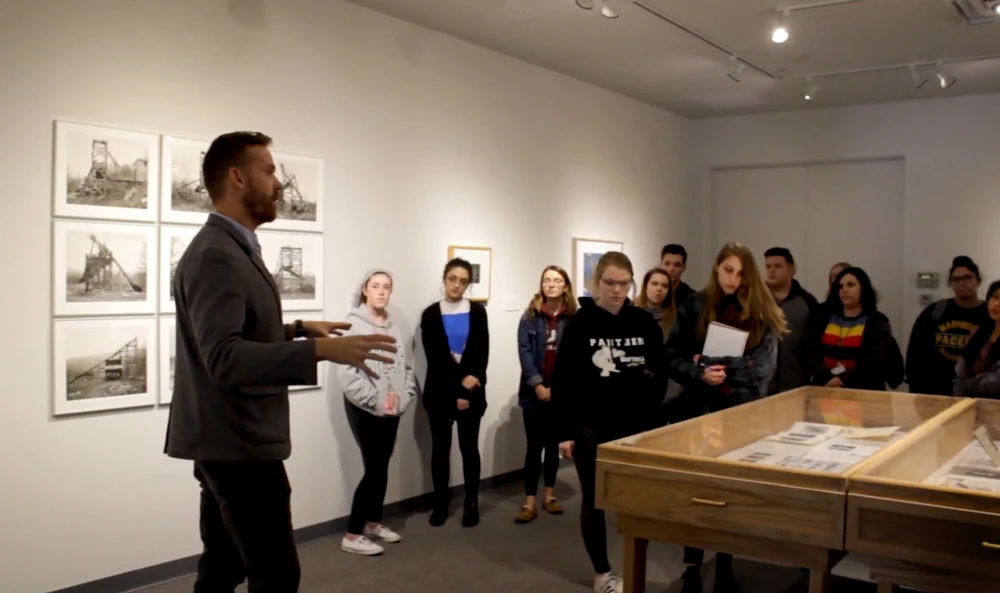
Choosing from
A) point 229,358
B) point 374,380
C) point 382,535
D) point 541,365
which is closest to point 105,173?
point 374,380

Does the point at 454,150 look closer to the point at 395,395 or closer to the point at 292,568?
the point at 395,395

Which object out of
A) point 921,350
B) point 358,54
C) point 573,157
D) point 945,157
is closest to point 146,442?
point 358,54

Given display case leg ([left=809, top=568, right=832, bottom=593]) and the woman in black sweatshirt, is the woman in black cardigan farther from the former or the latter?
display case leg ([left=809, top=568, right=832, bottom=593])

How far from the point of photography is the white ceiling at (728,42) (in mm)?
4848

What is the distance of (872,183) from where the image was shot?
7.56 meters

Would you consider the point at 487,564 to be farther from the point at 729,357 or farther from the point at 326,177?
the point at 326,177

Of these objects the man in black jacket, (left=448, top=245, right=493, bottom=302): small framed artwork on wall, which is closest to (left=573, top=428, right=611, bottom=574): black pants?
the man in black jacket

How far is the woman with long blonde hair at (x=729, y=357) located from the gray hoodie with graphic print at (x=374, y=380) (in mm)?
1505

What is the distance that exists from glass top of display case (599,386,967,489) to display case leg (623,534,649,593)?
0.83ft

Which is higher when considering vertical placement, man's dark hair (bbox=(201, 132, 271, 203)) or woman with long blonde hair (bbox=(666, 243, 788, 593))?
man's dark hair (bbox=(201, 132, 271, 203))

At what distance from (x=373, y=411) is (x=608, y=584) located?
4.85ft

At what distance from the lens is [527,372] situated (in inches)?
201

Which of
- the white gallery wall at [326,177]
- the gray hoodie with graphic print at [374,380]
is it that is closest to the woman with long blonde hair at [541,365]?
the white gallery wall at [326,177]

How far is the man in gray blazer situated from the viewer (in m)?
2.00
